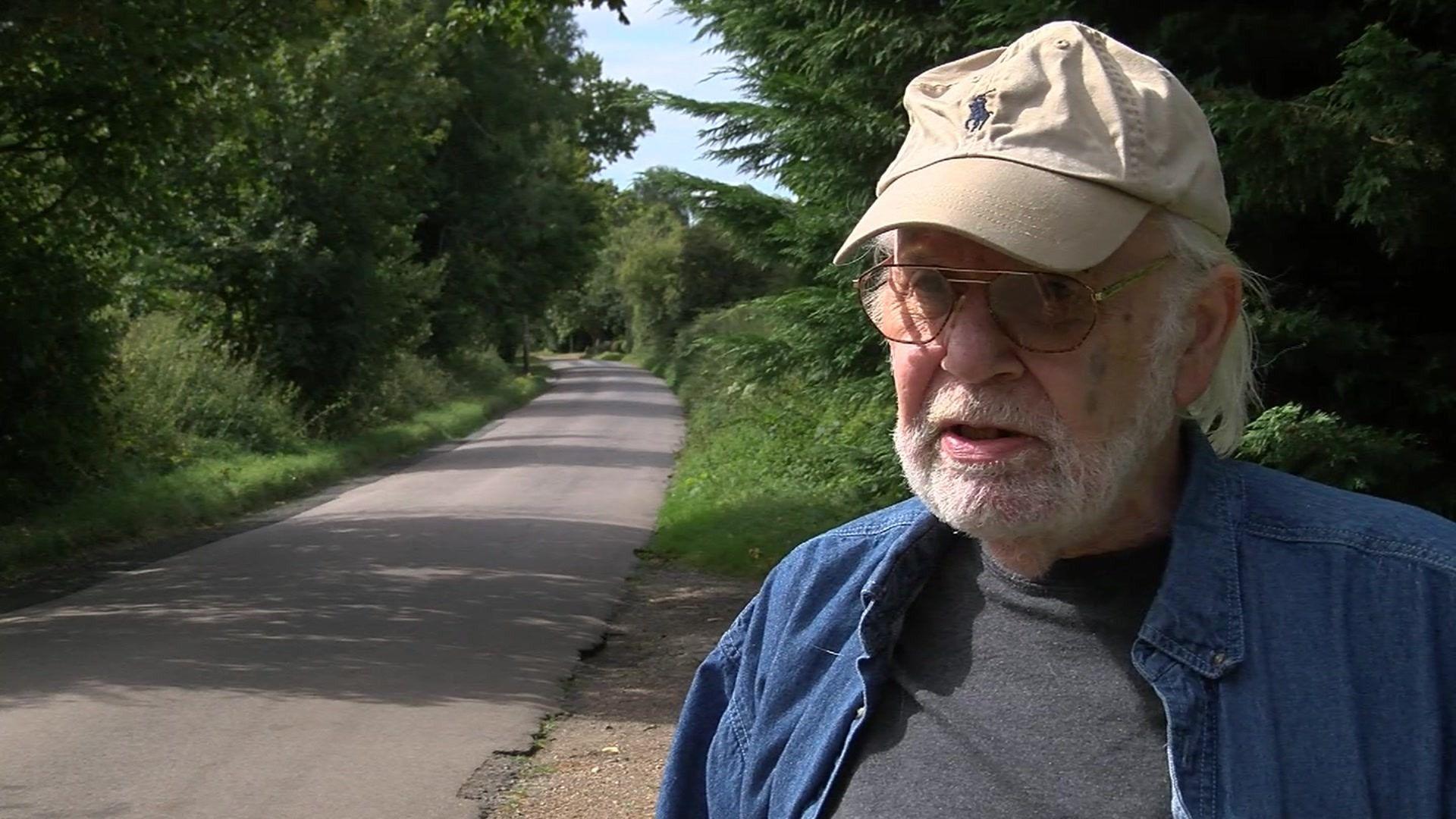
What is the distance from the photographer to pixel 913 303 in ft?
6.77

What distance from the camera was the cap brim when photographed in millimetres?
1876

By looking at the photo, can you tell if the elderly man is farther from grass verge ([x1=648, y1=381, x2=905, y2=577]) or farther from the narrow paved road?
grass verge ([x1=648, y1=381, x2=905, y2=577])

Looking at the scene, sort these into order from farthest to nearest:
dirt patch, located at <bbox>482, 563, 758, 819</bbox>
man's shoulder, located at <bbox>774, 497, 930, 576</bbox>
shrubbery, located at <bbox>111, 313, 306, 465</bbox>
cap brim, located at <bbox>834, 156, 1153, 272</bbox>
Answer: shrubbery, located at <bbox>111, 313, 306, 465</bbox> → dirt patch, located at <bbox>482, 563, 758, 819</bbox> → man's shoulder, located at <bbox>774, 497, 930, 576</bbox> → cap brim, located at <bbox>834, 156, 1153, 272</bbox>

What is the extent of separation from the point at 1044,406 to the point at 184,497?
16.2 m

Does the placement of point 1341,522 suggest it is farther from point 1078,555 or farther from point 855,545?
point 855,545

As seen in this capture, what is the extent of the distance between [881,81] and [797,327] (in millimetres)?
1418

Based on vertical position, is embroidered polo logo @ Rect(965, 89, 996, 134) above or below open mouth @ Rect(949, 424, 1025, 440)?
above

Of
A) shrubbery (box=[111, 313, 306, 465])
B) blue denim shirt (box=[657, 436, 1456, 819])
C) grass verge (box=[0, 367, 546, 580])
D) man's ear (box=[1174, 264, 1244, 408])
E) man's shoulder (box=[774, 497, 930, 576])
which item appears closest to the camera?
blue denim shirt (box=[657, 436, 1456, 819])

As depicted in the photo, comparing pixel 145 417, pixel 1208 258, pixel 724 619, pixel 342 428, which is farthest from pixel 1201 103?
pixel 342 428

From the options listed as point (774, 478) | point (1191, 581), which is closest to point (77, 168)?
point (774, 478)

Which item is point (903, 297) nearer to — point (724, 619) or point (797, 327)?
point (797, 327)

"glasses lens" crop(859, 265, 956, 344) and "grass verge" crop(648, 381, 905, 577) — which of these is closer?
"glasses lens" crop(859, 265, 956, 344)

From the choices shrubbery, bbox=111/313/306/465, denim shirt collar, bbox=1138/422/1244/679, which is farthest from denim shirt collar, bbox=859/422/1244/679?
shrubbery, bbox=111/313/306/465

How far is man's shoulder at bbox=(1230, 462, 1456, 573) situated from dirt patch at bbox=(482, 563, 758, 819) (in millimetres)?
4052
